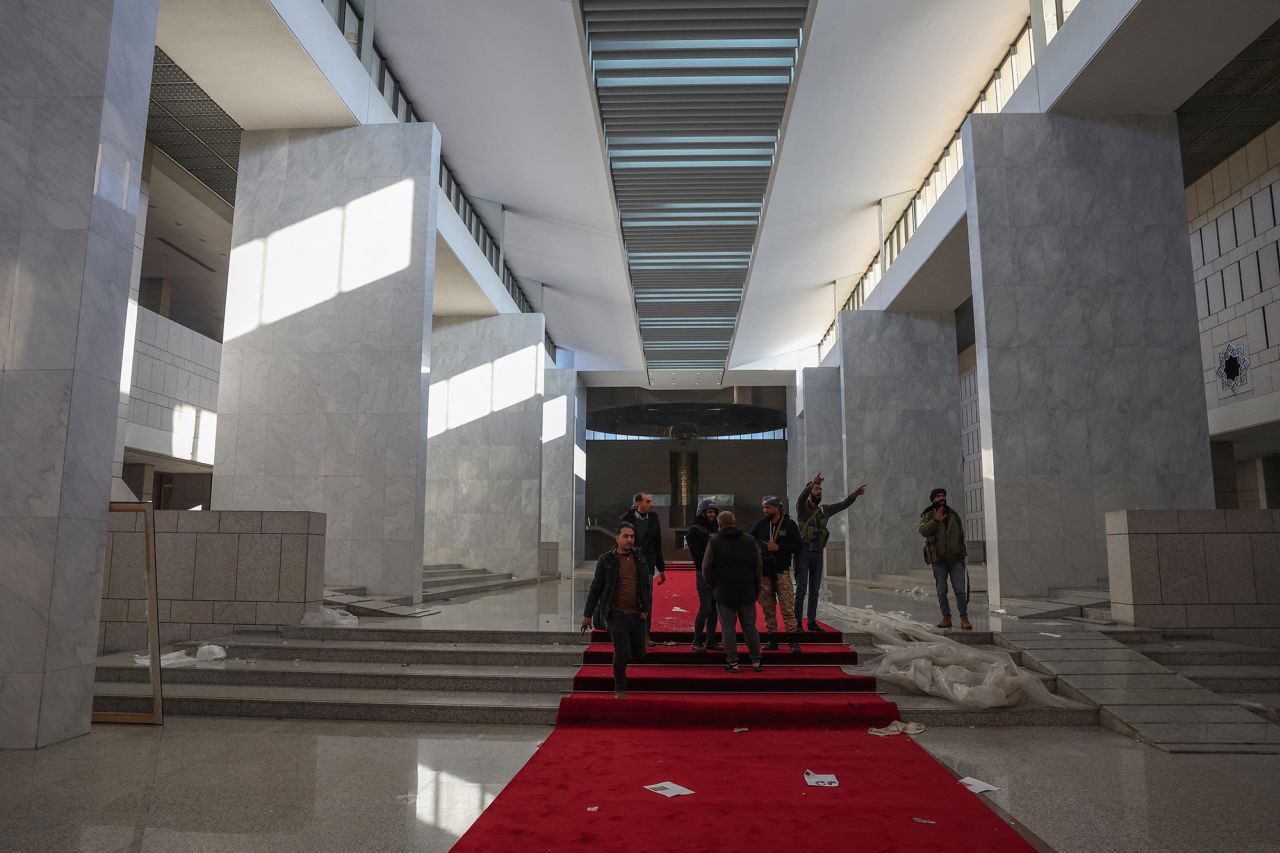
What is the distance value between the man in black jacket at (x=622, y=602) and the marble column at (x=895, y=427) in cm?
1359

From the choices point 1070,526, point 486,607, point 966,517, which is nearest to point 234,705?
point 486,607

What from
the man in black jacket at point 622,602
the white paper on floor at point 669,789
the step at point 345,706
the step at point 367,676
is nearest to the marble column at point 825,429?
the man in black jacket at point 622,602

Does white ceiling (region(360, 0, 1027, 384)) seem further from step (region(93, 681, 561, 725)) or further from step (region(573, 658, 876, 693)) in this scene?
step (region(93, 681, 561, 725))

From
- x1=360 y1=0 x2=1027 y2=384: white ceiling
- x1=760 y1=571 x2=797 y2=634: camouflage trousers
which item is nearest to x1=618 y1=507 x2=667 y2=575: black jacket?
x1=760 y1=571 x2=797 y2=634: camouflage trousers

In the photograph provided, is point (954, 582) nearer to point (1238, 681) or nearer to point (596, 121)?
point (1238, 681)

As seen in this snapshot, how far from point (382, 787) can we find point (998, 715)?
4615 mm

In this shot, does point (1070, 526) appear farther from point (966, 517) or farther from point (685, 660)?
point (966, 517)

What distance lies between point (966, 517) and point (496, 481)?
15711 mm

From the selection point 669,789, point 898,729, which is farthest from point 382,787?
point 898,729

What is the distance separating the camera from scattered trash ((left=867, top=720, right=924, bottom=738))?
633cm

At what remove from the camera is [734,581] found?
7594mm

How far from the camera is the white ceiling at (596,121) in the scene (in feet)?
40.1

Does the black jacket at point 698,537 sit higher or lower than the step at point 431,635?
higher

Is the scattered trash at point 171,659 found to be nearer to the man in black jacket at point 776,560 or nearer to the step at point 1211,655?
the man in black jacket at point 776,560
